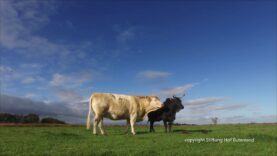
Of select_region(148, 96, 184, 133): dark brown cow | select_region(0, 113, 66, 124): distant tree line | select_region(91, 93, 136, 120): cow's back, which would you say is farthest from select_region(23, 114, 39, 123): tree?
select_region(91, 93, 136, 120): cow's back

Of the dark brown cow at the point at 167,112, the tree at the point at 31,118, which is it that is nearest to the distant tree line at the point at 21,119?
the tree at the point at 31,118

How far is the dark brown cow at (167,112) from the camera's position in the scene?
23.1 m

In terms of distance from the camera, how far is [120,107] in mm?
21078

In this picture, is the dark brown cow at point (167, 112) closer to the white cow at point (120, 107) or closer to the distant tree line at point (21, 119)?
the white cow at point (120, 107)

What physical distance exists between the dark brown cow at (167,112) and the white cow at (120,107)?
2.32ft

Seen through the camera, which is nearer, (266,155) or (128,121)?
(266,155)

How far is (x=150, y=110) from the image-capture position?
75.2 ft

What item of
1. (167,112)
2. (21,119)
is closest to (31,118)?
(21,119)

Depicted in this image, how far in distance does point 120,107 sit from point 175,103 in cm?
429

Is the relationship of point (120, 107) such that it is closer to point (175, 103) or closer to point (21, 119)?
point (175, 103)

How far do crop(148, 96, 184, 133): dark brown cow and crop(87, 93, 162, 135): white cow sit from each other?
0.71 meters

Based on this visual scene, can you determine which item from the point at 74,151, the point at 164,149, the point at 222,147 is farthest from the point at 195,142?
the point at 74,151

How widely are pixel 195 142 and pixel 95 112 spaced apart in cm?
718

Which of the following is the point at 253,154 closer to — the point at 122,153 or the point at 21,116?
the point at 122,153
